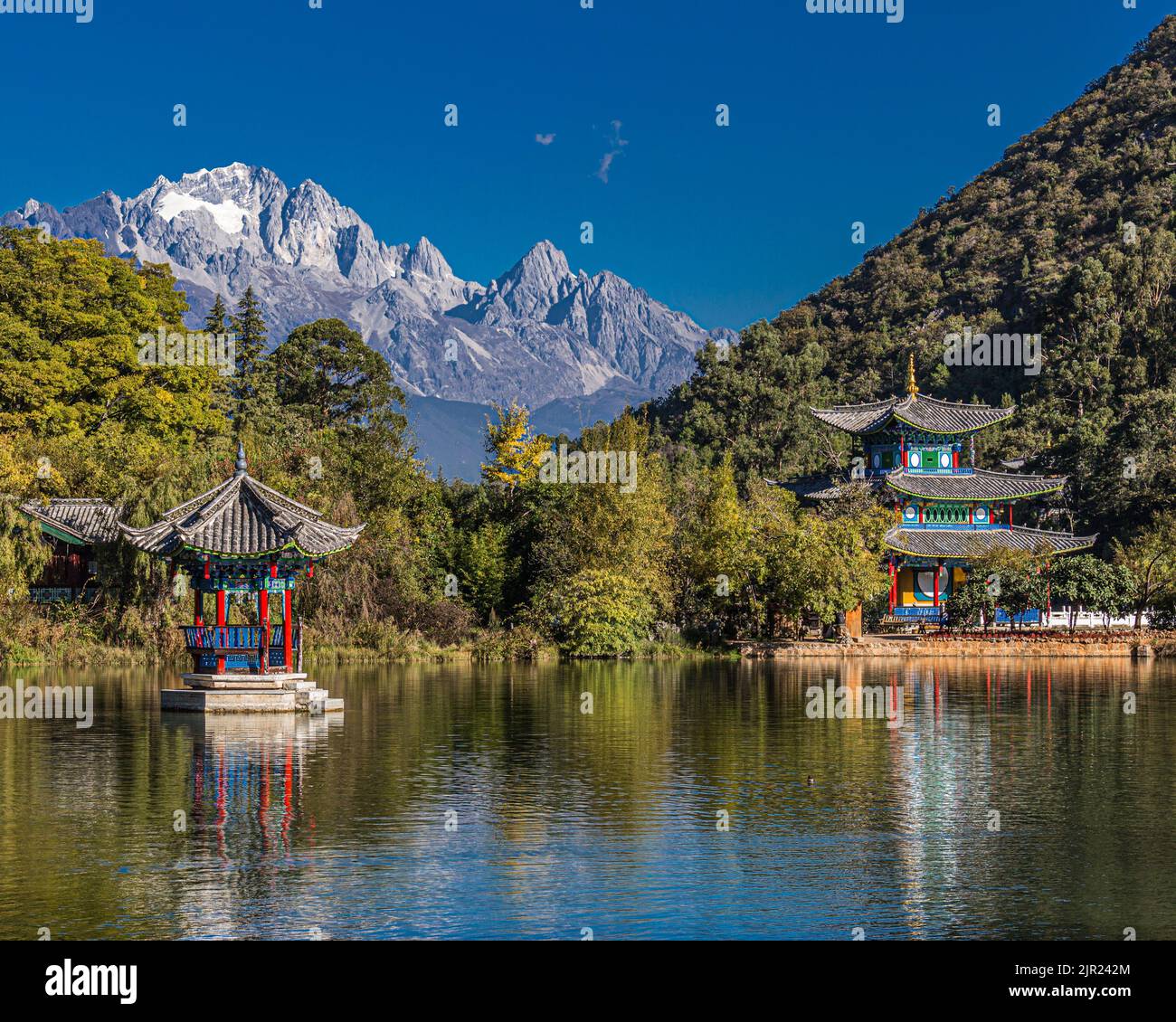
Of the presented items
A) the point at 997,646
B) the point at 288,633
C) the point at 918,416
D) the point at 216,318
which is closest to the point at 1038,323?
the point at 918,416

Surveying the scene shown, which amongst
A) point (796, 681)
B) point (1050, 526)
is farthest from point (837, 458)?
point (796, 681)

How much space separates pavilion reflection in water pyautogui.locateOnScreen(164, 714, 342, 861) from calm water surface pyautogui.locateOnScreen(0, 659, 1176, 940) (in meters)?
0.08

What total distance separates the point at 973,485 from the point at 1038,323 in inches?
1203

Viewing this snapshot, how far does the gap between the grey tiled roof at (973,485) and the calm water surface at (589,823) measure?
97.5ft

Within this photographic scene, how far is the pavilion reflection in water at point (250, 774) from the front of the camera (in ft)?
58.1

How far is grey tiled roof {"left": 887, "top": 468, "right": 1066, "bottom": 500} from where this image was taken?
61.2 m

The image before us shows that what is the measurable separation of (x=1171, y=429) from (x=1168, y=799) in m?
52.0

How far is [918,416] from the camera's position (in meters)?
63.8

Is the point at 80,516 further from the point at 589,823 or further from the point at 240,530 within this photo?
the point at 589,823

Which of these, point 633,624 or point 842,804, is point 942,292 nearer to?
point 633,624

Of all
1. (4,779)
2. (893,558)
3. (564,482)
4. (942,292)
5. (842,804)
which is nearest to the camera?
(842,804)

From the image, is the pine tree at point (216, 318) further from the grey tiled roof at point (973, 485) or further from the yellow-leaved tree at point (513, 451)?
the grey tiled roof at point (973, 485)

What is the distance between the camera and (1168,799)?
2016 centimetres

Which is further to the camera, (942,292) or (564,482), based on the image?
(942,292)
